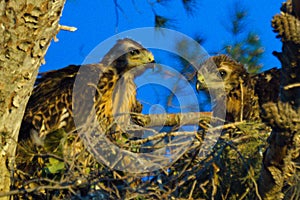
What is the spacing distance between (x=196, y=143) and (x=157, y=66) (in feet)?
5.44

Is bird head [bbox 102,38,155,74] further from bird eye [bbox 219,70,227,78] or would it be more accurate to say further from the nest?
the nest

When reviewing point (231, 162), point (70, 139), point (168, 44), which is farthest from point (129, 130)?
point (168, 44)

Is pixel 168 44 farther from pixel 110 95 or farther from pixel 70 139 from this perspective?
pixel 70 139

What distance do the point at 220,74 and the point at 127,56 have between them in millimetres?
1004

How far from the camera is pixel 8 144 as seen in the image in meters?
4.52

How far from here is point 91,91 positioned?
236 inches

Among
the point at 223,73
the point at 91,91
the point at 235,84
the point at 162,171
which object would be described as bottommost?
the point at 162,171

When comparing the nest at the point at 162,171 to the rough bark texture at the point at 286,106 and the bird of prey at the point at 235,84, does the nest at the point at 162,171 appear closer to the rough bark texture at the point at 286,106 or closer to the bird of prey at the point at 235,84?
the rough bark texture at the point at 286,106

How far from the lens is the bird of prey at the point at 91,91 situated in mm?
5789

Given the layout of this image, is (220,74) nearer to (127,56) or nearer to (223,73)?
(223,73)

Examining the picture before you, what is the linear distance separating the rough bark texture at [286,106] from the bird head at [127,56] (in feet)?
8.38

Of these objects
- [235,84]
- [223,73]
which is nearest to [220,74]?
[223,73]

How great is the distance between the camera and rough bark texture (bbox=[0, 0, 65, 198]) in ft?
14.3

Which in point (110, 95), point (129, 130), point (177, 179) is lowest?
point (177, 179)
